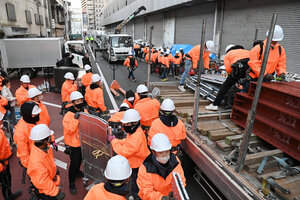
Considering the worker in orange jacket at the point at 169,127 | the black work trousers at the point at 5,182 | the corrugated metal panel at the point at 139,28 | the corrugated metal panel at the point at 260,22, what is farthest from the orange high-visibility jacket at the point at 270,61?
the corrugated metal panel at the point at 139,28

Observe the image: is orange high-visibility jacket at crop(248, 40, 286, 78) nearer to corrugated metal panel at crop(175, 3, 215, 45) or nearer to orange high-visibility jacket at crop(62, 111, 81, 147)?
orange high-visibility jacket at crop(62, 111, 81, 147)

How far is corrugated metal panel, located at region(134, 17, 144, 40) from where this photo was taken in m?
34.6

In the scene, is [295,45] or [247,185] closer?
[247,185]

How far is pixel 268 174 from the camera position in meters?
2.72

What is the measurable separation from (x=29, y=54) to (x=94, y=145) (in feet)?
42.6

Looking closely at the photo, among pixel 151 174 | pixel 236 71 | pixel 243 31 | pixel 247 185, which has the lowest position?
pixel 247 185

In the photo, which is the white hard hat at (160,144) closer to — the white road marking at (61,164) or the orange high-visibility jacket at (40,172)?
the orange high-visibility jacket at (40,172)

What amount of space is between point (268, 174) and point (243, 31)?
11649mm

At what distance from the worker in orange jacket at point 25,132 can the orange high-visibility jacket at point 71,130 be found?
51 cm

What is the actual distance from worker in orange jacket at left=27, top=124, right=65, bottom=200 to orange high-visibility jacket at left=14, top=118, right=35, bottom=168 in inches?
18.7

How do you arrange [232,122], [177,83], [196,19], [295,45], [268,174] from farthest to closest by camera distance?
[196,19] < [295,45] < [177,83] < [232,122] < [268,174]

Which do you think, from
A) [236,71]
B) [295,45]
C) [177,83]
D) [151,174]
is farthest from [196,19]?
[151,174]

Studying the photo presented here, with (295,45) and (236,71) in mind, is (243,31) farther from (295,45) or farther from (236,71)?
(236,71)

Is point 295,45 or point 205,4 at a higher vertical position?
point 205,4
